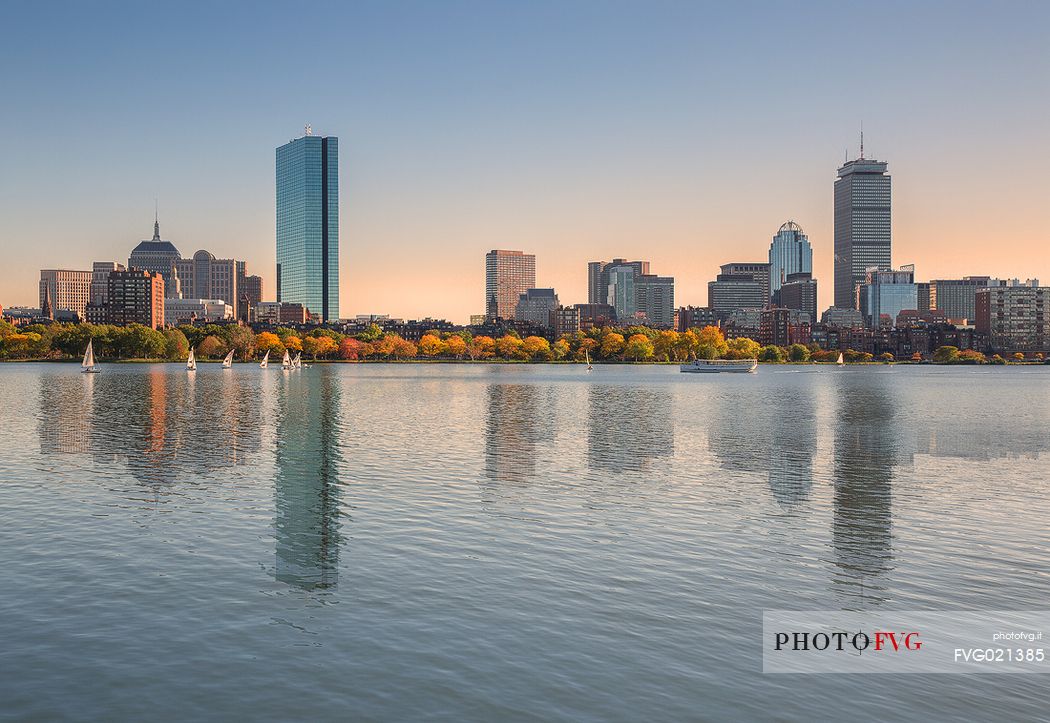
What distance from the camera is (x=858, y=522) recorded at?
33125mm

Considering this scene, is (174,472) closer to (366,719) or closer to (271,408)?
(366,719)

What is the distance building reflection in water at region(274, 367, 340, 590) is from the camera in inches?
1029

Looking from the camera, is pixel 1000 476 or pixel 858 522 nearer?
pixel 858 522

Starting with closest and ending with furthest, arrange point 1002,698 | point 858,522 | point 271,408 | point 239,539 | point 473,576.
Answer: point 1002,698
point 473,576
point 239,539
point 858,522
point 271,408

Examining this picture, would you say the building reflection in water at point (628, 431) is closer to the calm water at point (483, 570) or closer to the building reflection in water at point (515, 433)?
the calm water at point (483, 570)

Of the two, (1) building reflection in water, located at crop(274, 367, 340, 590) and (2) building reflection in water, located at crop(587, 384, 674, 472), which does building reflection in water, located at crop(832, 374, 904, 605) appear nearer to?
(2) building reflection in water, located at crop(587, 384, 674, 472)

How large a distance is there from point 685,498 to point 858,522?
744 centimetres

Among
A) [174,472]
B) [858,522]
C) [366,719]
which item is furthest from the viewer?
[174,472]

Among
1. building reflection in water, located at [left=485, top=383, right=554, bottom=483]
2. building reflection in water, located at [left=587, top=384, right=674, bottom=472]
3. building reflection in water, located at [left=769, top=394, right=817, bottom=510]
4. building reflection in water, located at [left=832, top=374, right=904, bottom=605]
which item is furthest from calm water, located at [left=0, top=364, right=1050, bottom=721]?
building reflection in water, located at [left=587, top=384, right=674, bottom=472]

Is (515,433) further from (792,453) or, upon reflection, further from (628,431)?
(792,453)

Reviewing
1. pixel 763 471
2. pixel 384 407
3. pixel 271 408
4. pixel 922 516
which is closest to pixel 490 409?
pixel 384 407

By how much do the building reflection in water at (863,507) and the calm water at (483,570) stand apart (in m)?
0.16

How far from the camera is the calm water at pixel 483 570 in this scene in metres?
17.2

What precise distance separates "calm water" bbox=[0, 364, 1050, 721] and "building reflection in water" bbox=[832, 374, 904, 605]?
16 centimetres
